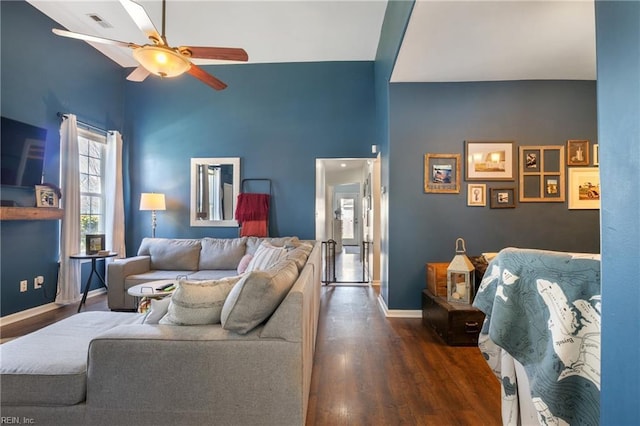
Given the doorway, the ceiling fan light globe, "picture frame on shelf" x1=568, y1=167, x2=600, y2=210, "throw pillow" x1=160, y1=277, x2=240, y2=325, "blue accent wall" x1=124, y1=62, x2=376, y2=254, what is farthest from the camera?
the doorway

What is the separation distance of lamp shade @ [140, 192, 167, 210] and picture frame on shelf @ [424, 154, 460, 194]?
12.8 ft

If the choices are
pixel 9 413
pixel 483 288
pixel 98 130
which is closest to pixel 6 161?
pixel 98 130

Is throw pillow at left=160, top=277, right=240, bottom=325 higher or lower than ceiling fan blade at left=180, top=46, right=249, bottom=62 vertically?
lower

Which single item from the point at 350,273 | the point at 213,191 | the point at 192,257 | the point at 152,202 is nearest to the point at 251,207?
the point at 213,191

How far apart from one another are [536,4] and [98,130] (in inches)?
216

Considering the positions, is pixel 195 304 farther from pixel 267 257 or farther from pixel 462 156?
pixel 462 156

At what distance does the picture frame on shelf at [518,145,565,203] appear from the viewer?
3309 millimetres

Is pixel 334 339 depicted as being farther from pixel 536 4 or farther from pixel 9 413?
pixel 536 4

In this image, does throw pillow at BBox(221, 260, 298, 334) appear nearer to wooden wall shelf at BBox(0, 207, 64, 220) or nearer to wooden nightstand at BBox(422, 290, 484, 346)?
wooden nightstand at BBox(422, 290, 484, 346)

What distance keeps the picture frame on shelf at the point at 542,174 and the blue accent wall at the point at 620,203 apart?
10.1ft

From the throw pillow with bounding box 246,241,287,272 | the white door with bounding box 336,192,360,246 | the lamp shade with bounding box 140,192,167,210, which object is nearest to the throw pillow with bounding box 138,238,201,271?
the lamp shade with bounding box 140,192,167,210

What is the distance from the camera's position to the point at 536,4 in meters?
2.02

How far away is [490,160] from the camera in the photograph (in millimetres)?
3340

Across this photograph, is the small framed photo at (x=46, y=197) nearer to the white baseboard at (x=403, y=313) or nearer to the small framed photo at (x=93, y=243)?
the small framed photo at (x=93, y=243)
